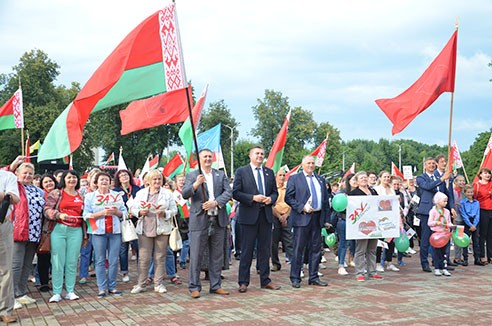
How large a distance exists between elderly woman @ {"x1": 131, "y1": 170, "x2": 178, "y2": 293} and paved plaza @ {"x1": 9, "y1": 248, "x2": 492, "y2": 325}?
1.38ft

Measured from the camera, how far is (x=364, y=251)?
968cm

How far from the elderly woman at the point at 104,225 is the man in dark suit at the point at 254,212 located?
191cm

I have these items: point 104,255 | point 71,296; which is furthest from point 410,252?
point 71,296

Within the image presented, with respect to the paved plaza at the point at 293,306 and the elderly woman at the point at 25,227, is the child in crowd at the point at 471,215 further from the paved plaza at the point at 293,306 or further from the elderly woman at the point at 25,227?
the elderly woman at the point at 25,227

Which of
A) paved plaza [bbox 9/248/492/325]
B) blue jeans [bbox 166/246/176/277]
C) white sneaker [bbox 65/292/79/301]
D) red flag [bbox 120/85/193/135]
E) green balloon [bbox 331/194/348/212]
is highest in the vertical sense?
red flag [bbox 120/85/193/135]

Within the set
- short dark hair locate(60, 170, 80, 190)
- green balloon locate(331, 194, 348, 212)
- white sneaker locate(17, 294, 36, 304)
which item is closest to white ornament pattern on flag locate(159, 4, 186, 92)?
short dark hair locate(60, 170, 80, 190)

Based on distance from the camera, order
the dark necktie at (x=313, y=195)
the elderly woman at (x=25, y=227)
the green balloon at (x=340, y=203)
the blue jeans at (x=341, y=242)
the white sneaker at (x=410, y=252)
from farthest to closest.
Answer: the white sneaker at (x=410, y=252) → the blue jeans at (x=341, y=242) → the green balloon at (x=340, y=203) → the dark necktie at (x=313, y=195) → the elderly woman at (x=25, y=227)

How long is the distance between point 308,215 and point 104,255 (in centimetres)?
337

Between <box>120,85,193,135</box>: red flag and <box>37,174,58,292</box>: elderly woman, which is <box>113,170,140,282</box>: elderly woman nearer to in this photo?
<box>37,174,58,292</box>: elderly woman

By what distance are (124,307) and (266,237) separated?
2568mm

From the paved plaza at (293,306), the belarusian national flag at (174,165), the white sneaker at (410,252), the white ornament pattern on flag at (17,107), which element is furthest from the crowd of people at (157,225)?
the belarusian national flag at (174,165)

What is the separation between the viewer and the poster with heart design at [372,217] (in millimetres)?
9570

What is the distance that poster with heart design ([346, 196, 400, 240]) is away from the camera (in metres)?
9.57

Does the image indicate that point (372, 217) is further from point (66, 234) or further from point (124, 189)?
point (66, 234)
